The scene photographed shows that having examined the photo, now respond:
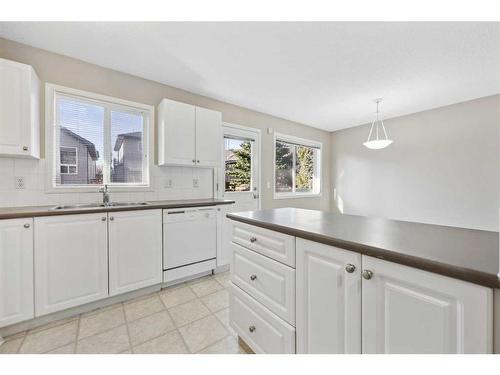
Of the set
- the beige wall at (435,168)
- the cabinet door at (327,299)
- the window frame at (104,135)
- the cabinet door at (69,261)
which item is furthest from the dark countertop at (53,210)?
the beige wall at (435,168)

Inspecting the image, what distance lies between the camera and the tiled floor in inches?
61.0

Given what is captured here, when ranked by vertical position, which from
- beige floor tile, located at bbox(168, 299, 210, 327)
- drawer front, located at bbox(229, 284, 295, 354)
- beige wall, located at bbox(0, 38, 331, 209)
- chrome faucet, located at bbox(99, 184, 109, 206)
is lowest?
beige floor tile, located at bbox(168, 299, 210, 327)

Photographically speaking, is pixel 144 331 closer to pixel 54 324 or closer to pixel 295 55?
pixel 54 324

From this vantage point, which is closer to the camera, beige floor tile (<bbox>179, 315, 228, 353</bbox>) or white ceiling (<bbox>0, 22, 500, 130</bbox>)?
beige floor tile (<bbox>179, 315, 228, 353</bbox>)

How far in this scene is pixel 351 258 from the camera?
91 cm

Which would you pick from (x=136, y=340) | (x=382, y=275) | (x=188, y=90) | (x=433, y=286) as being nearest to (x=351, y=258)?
(x=382, y=275)

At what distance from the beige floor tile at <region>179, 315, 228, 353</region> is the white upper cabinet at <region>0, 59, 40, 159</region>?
203cm

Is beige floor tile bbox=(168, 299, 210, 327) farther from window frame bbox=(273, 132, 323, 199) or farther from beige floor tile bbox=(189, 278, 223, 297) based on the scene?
window frame bbox=(273, 132, 323, 199)

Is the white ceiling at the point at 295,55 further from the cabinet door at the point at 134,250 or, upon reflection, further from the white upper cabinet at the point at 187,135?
the cabinet door at the point at 134,250

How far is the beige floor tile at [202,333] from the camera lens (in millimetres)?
1594

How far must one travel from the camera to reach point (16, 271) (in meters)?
1.67

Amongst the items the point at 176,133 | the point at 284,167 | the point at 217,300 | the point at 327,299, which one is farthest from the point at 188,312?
the point at 284,167

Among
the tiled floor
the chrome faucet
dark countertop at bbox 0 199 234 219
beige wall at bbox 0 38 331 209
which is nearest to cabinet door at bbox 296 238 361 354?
the tiled floor

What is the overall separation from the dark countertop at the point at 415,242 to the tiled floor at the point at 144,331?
1.04m
